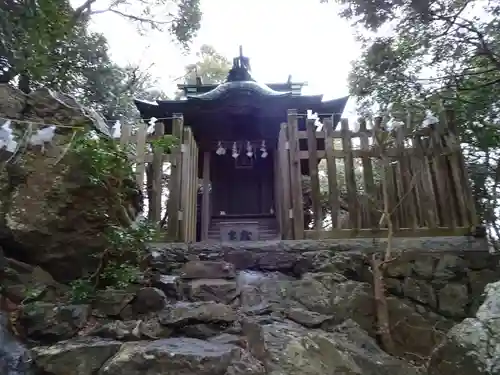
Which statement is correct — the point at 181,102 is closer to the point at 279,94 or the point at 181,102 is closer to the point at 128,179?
the point at 279,94

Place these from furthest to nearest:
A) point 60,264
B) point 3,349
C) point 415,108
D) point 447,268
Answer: point 415,108, point 447,268, point 60,264, point 3,349

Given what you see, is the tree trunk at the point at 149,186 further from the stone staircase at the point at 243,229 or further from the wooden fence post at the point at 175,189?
the stone staircase at the point at 243,229

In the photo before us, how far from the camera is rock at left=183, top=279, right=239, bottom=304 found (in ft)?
11.9

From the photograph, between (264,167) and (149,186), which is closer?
(149,186)

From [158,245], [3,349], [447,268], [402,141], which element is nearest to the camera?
[3,349]

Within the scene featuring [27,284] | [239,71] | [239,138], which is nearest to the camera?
[27,284]

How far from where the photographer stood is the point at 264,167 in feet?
29.0

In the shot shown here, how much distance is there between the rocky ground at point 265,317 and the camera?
101 inches

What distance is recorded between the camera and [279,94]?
7.39 m

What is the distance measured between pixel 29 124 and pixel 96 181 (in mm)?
1129

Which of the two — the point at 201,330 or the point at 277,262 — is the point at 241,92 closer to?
the point at 277,262

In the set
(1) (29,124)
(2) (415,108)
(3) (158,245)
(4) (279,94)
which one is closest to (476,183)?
(2) (415,108)

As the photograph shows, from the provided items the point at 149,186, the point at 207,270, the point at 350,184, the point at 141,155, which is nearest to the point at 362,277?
the point at 350,184

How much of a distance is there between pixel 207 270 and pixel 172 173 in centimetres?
160
